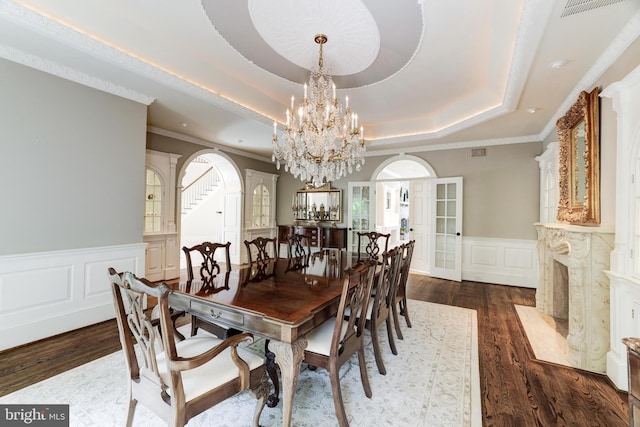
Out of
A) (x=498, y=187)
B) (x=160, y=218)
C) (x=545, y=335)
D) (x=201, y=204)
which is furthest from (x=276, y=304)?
(x=201, y=204)

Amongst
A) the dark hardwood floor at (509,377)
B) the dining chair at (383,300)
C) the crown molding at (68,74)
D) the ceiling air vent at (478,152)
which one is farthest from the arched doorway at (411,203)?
the crown molding at (68,74)

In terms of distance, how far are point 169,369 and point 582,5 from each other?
325 cm

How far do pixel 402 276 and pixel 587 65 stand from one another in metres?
2.66

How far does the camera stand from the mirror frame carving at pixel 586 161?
8.57 feet

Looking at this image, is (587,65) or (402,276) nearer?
(587,65)

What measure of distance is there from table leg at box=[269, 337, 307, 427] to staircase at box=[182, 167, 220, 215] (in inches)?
287

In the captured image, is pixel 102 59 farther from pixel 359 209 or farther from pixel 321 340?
pixel 359 209

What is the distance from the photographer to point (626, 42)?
2.18 metres

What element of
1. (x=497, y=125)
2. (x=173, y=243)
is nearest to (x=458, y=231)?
(x=497, y=125)

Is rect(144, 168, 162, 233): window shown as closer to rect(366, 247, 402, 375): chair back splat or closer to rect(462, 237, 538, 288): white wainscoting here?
rect(366, 247, 402, 375): chair back splat

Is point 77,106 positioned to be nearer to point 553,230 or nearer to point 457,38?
point 457,38

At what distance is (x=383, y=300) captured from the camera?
8.41 ft

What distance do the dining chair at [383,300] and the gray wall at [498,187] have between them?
3585 millimetres

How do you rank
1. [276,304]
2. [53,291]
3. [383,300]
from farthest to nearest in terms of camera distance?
1. [53,291]
2. [383,300]
3. [276,304]
